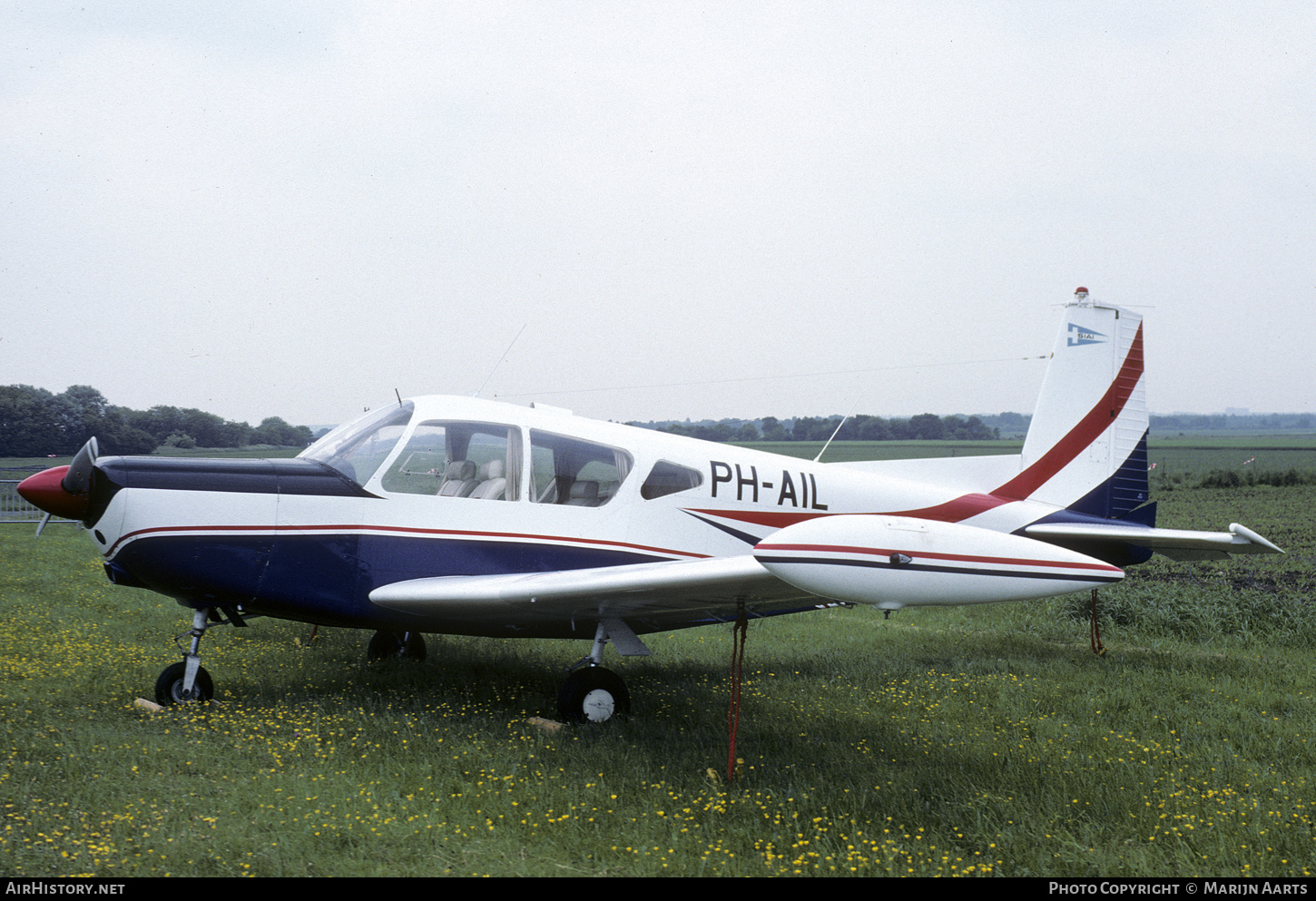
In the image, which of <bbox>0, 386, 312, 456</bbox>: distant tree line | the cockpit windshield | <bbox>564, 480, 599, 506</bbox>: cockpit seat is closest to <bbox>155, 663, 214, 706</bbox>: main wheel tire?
the cockpit windshield

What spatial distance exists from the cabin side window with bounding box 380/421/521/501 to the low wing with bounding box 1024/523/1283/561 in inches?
200

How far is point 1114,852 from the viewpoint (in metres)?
4.05

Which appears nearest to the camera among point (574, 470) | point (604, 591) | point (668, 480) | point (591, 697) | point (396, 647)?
point (604, 591)

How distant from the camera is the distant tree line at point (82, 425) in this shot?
18.5 m

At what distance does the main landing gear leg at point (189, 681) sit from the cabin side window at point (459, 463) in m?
1.60

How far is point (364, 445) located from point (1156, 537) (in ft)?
22.9

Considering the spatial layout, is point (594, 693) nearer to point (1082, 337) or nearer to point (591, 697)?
point (591, 697)

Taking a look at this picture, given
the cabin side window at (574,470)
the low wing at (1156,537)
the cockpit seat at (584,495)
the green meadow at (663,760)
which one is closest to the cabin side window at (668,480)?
the cabin side window at (574,470)

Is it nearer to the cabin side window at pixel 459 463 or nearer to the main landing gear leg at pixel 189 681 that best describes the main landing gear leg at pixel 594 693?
the cabin side window at pixel 459 463

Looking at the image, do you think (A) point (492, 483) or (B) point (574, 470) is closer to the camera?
(A) point (492, 483)

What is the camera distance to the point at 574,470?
6.58m

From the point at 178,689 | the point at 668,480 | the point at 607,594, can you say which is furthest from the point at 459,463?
the point at 178,689

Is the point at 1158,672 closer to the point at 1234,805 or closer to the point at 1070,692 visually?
the point at 1070,692
